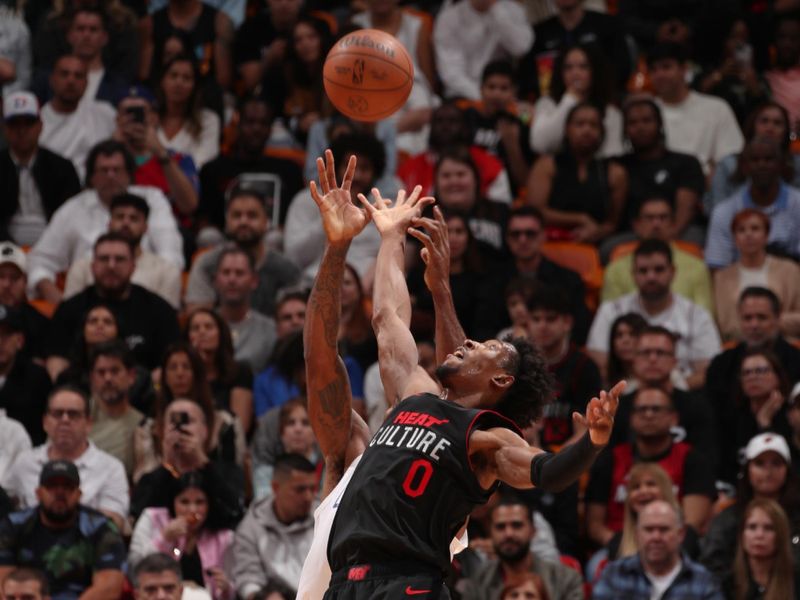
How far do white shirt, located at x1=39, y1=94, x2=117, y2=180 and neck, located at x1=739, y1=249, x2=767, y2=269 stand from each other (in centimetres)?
567

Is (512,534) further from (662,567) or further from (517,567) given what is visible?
(662,567)

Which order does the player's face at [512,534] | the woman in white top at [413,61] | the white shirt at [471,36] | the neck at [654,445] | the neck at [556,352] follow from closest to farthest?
the player's face at [512,534]
the neck at [654,445]
the neck at [556,352]
the woman in white top at [413,61]
the white shirt at [471,36]

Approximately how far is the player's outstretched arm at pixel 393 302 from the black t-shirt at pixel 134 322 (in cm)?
477

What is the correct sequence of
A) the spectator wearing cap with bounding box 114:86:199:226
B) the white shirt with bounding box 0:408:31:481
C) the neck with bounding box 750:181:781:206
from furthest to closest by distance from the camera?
the spectator wearing cap with bounding box 114:86:199:226 < the neck with bounding box 750:181:781:206 < the white shirt with bounding box 0:408:31:481

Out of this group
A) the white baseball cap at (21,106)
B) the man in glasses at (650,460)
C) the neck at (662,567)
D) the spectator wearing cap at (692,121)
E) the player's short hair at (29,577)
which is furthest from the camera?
the spectator wearing cap at (692,121)

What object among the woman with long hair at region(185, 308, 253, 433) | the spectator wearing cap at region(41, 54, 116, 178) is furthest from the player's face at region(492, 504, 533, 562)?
the spectator wearing cap at region(41, 54, 116, 178)

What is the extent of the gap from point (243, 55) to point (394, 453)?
Result: 33.7 feet

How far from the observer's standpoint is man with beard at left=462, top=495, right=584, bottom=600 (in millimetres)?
10570

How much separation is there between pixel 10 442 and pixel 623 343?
14.7 feet

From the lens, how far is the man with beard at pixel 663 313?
41.9 ft

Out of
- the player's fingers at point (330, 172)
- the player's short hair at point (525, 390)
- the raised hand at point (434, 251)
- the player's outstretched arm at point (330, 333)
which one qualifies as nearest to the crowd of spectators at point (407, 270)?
the player's outstretched arm at point (330, 333)

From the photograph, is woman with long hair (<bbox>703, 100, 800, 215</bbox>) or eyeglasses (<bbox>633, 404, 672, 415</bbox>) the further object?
woman with long hair (<bbox>703, 100, 800, 215</bbox>)

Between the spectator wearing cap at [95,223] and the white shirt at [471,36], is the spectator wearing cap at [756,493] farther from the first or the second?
the white shirt at [471,36]

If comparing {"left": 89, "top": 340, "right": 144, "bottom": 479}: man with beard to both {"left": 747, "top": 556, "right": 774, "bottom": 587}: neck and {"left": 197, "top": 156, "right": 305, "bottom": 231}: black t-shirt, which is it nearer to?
{"left": 197, "top": 156, "right": 305, "bottom": 231}: black t-shirt
